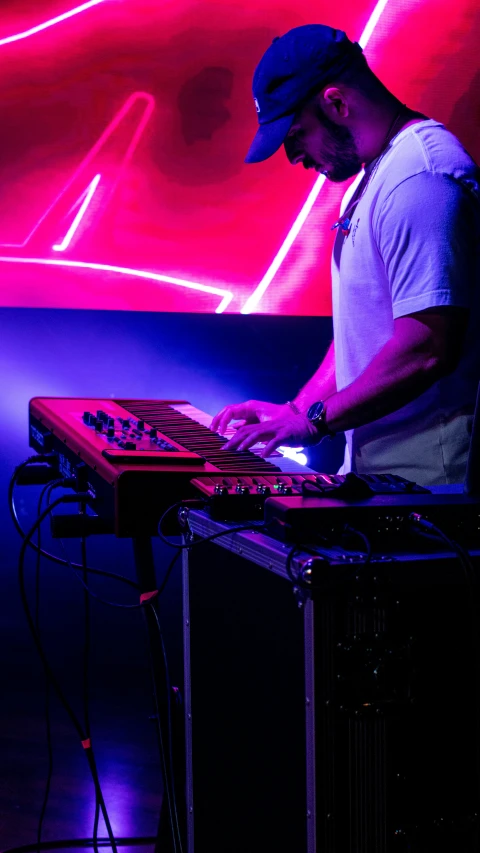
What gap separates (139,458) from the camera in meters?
1.41

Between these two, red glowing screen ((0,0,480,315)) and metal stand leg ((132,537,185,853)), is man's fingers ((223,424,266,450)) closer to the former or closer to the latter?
metal stand leg ((132,537,185,853))

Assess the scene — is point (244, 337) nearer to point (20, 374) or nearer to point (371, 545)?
point (20, 374)

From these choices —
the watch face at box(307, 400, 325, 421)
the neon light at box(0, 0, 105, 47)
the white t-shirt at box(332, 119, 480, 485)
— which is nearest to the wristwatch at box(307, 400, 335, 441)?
the watch face at box(307, 400, 325, 421)

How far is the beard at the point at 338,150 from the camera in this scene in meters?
1.74

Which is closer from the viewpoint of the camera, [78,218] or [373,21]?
[78,218]

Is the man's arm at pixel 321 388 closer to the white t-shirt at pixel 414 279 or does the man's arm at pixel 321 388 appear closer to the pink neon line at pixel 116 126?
the white t-shirt at pixel 414 279

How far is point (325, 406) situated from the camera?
61.2 inches

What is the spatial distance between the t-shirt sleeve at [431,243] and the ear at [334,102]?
0.27m

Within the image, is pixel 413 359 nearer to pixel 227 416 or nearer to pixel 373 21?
pixel 227 416

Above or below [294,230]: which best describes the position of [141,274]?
below

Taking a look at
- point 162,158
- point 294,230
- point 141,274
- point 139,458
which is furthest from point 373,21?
point 139,458

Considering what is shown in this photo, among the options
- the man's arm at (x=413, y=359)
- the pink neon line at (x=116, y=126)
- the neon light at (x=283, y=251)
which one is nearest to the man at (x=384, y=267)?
the man's arm at (x=413, y=359)

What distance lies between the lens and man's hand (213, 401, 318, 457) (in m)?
1.52

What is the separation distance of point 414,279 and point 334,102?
0.46 metres
